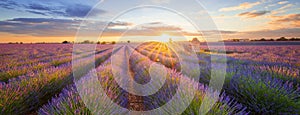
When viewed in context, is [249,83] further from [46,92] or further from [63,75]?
[63,75]

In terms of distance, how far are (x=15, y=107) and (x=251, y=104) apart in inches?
157

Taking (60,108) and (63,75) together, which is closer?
(60,108)

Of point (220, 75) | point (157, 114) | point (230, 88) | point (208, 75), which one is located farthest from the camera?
point (208, 75)

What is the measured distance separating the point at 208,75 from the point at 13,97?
4.20 m

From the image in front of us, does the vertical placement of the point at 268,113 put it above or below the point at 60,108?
below

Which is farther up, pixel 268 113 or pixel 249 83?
pixel 249 83

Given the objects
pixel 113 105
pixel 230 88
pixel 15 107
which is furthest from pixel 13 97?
pixel 230 88

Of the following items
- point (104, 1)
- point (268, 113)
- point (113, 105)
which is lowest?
point (268, 113)

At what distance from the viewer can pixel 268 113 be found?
9.09ft

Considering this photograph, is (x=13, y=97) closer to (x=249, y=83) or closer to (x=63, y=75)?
(x=63, y=75)

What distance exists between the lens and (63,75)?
15.1 ft

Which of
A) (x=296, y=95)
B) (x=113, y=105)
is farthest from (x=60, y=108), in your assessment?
(x=296, y=95)

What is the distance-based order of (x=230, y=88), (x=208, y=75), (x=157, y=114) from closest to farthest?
(x=157, y=114), (x=230, y=88), (x=208, y=75)

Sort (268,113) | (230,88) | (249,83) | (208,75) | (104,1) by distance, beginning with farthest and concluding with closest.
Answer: (104,1) → (208,75) → (230,88) → (249,83) → (268,113)
